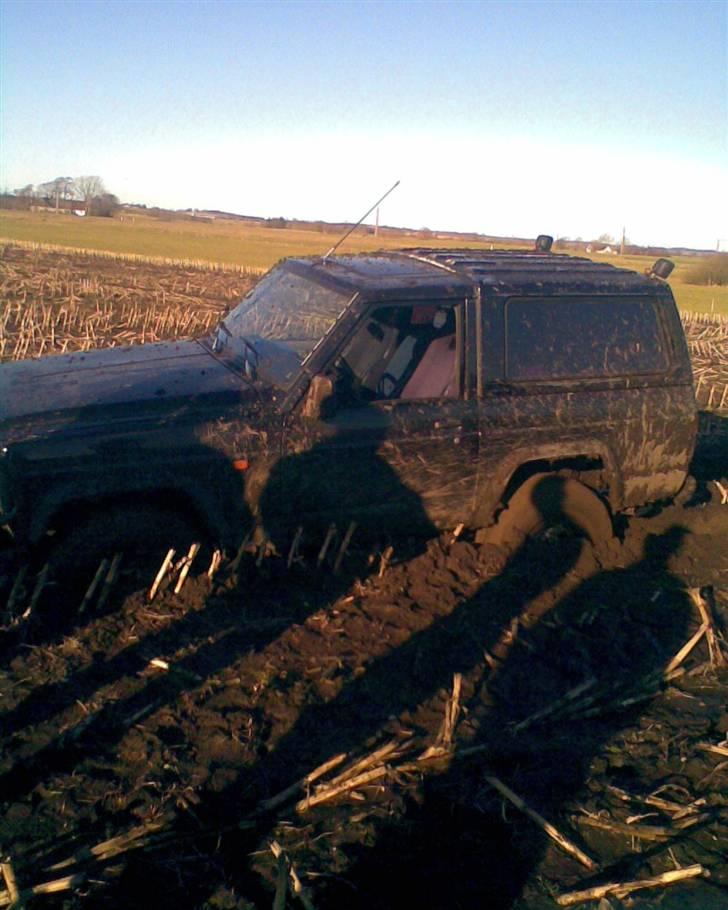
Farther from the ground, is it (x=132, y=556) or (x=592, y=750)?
(x=132, y=556)

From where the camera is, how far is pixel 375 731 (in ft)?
12.0

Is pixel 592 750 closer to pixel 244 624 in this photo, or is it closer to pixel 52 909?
pixel 244 624

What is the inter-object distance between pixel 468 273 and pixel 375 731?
112 inches

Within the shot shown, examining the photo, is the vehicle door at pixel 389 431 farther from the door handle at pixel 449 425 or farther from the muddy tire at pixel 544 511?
the muddy tire at pixel 544 511

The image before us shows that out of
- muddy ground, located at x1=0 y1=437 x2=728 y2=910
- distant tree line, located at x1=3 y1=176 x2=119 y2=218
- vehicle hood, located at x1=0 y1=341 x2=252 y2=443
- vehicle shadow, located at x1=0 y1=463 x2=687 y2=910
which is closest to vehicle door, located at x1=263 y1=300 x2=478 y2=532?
vehicle shadow, located at x1=0 y1=463 x2=687 y2=910

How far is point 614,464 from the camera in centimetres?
532

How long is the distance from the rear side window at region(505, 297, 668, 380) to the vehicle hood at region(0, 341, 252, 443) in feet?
5.65

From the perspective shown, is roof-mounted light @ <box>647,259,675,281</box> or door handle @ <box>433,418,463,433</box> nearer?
door handle @ <box>433,418,463,433</box>

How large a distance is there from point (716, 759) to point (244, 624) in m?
2.39

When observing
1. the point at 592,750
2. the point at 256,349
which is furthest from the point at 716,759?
the point at 256,349

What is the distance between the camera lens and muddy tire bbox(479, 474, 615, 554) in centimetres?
523

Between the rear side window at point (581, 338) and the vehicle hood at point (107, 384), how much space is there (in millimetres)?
1722

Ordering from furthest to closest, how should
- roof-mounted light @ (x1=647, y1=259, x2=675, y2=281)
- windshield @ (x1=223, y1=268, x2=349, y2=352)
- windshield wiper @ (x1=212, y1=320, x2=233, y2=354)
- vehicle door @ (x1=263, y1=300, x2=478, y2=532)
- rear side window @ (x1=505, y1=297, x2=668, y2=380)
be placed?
roof-mounted light @ (x1=647, y1=259, x2=675, y2=281)
windshield wiper @ (x1=212, y1=320, x2=233, y2=354)
rear side window @ (x1=505, y1=297, x2=668, y2=380)
windshield @ (x1=223, y1=268, x2=349, y2=352)
vehicle door @ (x1=263, y1=300, x2=478, y2=532)

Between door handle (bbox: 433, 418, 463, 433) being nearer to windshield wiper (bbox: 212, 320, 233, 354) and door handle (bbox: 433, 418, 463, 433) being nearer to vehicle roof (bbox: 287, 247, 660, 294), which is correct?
vehicle roof (bbox: 287, 247, 660, 294)
